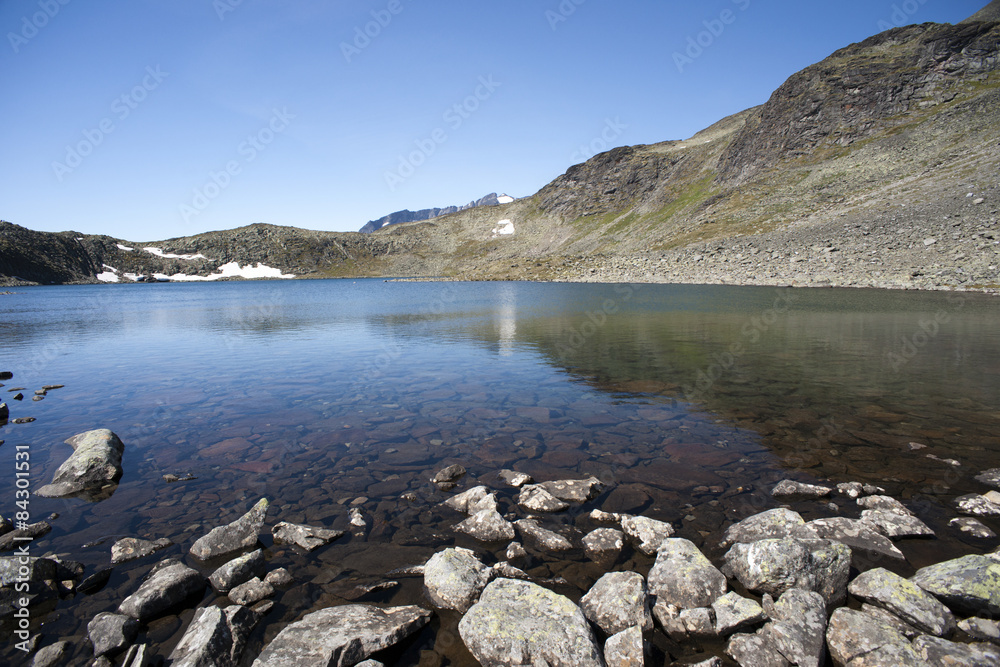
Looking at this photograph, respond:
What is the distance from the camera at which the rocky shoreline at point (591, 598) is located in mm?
5297

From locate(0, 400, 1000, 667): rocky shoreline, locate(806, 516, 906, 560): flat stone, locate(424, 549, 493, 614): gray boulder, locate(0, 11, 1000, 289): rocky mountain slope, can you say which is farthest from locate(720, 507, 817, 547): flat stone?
locate(0, 11, 1000, 289): rocky mountain slope

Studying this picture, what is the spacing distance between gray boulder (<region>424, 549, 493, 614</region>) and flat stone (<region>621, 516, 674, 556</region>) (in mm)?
2652

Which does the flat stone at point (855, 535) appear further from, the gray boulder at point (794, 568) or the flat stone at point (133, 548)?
the flat stone at point (133, 548)

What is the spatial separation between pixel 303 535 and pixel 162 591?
2041 millimetres

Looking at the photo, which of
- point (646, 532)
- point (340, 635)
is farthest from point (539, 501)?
point (340, 635)

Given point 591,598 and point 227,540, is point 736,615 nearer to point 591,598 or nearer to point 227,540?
point 591,598

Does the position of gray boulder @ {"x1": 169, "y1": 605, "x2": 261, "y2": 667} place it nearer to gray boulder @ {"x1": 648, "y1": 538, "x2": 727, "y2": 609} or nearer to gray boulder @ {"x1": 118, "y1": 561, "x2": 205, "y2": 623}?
gray boulder @ {"x1": 118, "y1": 561, "x2": 205, "y2": 623}

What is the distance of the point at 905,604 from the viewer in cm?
563

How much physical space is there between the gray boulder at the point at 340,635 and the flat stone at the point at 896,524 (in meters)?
7.65

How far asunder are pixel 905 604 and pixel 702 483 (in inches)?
163

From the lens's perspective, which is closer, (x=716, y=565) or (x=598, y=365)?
(x=716, y=565)

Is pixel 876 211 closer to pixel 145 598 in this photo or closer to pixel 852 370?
pixel 852 370

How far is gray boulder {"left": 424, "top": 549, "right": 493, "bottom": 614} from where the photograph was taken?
631 cm

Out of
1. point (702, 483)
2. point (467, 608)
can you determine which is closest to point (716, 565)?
point (702, 483)
